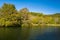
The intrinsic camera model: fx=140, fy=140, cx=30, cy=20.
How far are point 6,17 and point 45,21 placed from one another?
121 feet

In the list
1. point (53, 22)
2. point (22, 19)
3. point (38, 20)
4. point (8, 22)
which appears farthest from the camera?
point (53, 22)

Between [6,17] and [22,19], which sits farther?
[22,19]

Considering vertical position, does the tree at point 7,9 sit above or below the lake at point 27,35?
above

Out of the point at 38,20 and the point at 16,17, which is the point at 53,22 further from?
the point at 16,17

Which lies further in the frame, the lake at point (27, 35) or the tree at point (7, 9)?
the tree at point (7, 9)

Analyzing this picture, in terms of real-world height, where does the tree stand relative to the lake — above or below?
above

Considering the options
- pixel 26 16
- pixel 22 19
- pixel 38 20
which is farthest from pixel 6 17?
pixel 38 20

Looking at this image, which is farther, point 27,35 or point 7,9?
point 7,9

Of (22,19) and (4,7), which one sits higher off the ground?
(4,7)

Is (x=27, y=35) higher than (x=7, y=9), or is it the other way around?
(x=7, y=9)

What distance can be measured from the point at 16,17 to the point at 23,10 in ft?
34.6

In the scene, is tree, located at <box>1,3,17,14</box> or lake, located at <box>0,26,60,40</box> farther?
tree, located at <box>1,3,17,14</box>

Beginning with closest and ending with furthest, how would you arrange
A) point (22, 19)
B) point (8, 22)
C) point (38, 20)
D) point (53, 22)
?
point (8, 22)
point (22, 19)
point (38, 20)
point (53, 22)

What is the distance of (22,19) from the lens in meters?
65.6
